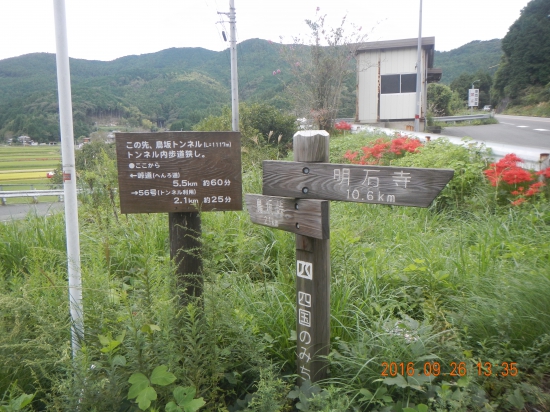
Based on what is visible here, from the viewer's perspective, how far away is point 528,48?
28656 millimetres

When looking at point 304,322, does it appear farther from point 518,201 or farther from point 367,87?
point 367,87

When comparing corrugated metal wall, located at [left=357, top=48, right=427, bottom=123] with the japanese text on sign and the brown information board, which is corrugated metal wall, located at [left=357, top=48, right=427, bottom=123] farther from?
the japanese text on sign

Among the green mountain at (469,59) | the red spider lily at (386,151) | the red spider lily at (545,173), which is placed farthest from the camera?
the green mountain at (469,59)

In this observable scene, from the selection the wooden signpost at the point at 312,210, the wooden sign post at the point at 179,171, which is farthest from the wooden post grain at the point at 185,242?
the wooden signpost at the point at 312,210

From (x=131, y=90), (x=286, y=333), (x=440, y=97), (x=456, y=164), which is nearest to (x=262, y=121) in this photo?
(x=131, y=90)

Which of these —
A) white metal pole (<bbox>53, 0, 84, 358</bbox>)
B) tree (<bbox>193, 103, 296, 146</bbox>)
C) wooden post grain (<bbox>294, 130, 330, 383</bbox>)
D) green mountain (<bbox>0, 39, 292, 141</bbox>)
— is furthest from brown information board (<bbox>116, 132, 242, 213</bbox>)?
tree (<bbox>193, 103, 296, 146</bbox>)

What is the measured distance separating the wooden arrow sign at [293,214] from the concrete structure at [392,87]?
2208 centimetres

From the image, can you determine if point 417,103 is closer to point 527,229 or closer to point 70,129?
point 527,229

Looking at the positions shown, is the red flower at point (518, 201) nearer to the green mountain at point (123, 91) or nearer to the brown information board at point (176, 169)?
the brown information board at point (176, 169)

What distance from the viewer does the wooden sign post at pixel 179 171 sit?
3.28 meters

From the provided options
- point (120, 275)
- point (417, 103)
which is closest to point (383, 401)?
point (120, 275)

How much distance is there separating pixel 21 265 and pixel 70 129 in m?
2.23

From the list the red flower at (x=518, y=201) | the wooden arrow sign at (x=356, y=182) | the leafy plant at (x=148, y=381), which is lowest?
the leafy plant at (x=148, y=381)

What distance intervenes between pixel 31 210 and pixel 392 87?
21.8m
